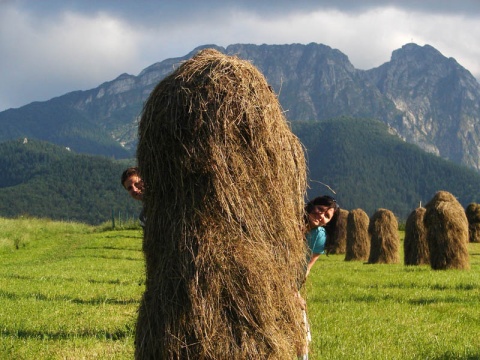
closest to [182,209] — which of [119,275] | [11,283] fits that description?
[11,283]

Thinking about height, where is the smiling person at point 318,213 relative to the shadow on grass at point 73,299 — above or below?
above

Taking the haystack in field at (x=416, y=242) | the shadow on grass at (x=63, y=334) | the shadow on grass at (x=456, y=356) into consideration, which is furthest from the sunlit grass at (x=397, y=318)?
the haystack in field at (x=416, y=242)

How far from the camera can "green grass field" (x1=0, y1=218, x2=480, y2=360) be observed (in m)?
7.60

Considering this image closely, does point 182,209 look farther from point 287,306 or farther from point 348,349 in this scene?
point 348,349

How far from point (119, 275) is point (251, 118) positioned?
42.6 ft

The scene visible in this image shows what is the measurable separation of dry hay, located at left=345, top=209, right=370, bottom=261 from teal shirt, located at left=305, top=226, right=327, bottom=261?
74.5 feet

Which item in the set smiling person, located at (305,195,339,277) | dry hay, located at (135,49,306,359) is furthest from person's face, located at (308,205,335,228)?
dry hay, located at (135,49,306,359)

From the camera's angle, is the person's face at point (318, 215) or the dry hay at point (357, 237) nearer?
the person's face at point (318, 215)

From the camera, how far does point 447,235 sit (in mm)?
20109

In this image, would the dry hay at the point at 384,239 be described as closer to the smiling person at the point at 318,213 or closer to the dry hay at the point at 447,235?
the dry hay at the point at 447,235

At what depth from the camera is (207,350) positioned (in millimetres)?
5062

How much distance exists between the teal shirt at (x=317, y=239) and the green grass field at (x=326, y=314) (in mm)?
1230

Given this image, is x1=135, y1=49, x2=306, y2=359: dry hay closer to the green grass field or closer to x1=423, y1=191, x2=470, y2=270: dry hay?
the green grass field

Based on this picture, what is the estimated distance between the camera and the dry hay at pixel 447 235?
1980 cm
